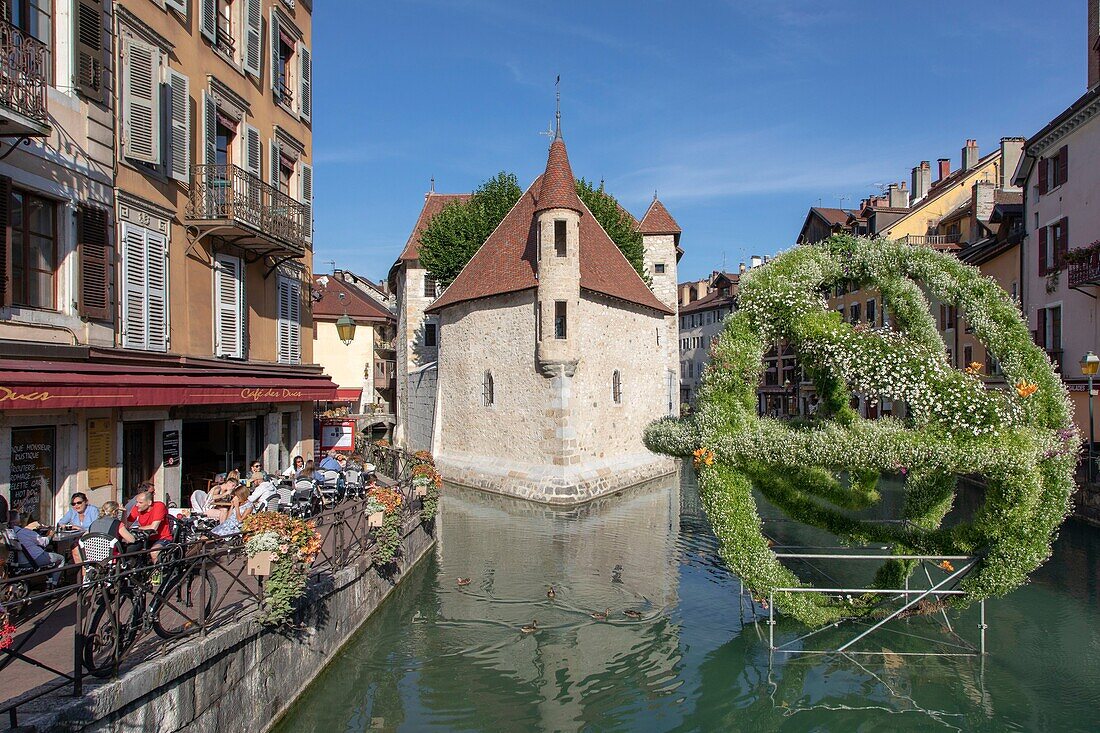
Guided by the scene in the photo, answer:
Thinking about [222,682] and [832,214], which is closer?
[222,682]

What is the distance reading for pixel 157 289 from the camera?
39.9 ft

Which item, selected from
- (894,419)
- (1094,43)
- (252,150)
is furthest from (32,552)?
(1094,43)

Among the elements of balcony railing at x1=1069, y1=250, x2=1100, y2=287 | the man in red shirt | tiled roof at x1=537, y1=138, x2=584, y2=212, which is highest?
tiled roof at x1=537, y1=138, x2=584, y2=212

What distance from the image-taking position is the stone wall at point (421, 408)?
34.0m

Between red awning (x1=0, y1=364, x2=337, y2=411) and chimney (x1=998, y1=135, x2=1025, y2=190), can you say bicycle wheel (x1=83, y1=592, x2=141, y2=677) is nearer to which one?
red awning (x1=0, y1=364, x2=337, y2=411)

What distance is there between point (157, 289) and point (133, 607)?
23.8 feet

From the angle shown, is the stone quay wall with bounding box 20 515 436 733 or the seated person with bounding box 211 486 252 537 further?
the seated person with bounding box 211 486 252 537

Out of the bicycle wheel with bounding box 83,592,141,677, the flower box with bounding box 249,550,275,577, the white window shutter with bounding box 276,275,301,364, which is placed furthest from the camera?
the white window shutter with bounding box 276,275,301,364

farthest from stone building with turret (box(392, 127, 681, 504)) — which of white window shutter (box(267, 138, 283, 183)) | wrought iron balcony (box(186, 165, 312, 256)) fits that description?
wrought iron balcony (box(186, 165, 312, 256))

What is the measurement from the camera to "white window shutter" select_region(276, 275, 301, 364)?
17000 mm

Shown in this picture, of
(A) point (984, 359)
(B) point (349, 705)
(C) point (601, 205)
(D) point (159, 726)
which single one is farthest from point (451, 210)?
(D) point (159, 726)

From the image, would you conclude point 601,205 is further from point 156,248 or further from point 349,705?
point 349,705

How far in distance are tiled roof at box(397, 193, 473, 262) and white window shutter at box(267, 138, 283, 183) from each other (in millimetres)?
24608

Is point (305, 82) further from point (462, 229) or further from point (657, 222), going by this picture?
point (657, 222)
